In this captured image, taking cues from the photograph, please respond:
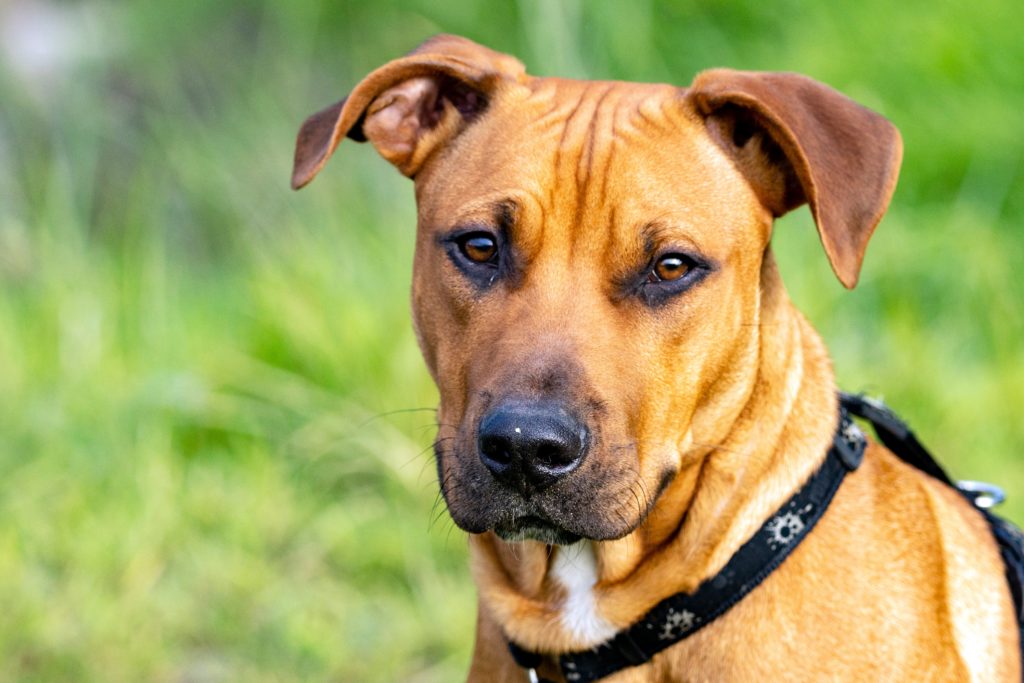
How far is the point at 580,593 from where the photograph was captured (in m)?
3.28

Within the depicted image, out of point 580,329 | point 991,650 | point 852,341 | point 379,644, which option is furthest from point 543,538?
point 852,341

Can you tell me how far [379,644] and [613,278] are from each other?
241cm

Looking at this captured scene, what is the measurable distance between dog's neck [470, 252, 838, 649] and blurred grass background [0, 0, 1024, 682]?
101cm

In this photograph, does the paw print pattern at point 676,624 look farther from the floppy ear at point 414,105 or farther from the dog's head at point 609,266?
the floppy ear at point 414,105

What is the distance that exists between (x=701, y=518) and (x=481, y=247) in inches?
35.0

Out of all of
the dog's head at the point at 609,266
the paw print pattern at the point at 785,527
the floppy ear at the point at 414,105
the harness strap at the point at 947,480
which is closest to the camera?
the dog's head at the point at 609,266

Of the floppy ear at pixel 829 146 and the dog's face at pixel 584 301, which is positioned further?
the floppy ear at pixel 829 146

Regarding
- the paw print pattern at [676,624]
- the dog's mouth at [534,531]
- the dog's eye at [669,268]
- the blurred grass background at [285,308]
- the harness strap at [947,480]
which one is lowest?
the blurred grass background at [285,308]

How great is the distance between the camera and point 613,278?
3.14m

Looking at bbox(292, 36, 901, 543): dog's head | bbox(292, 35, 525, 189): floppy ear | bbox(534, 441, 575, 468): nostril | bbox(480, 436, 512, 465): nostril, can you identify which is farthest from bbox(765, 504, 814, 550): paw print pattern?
bbox(292, 35, 525, 189): floppy ear

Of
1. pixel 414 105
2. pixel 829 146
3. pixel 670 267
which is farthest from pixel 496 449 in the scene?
pixel 414 105

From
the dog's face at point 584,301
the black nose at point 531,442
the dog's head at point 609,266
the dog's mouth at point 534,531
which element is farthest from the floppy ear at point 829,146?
the dog's mouth at point 534,531

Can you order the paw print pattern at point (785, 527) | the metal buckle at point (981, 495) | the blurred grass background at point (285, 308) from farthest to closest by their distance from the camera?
1. the blurred grass background at point (285, 308)
2. the metal buckle at point (981, 495)
3. the paw print pattern at point (785, 527)

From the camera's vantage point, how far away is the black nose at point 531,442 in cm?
285
